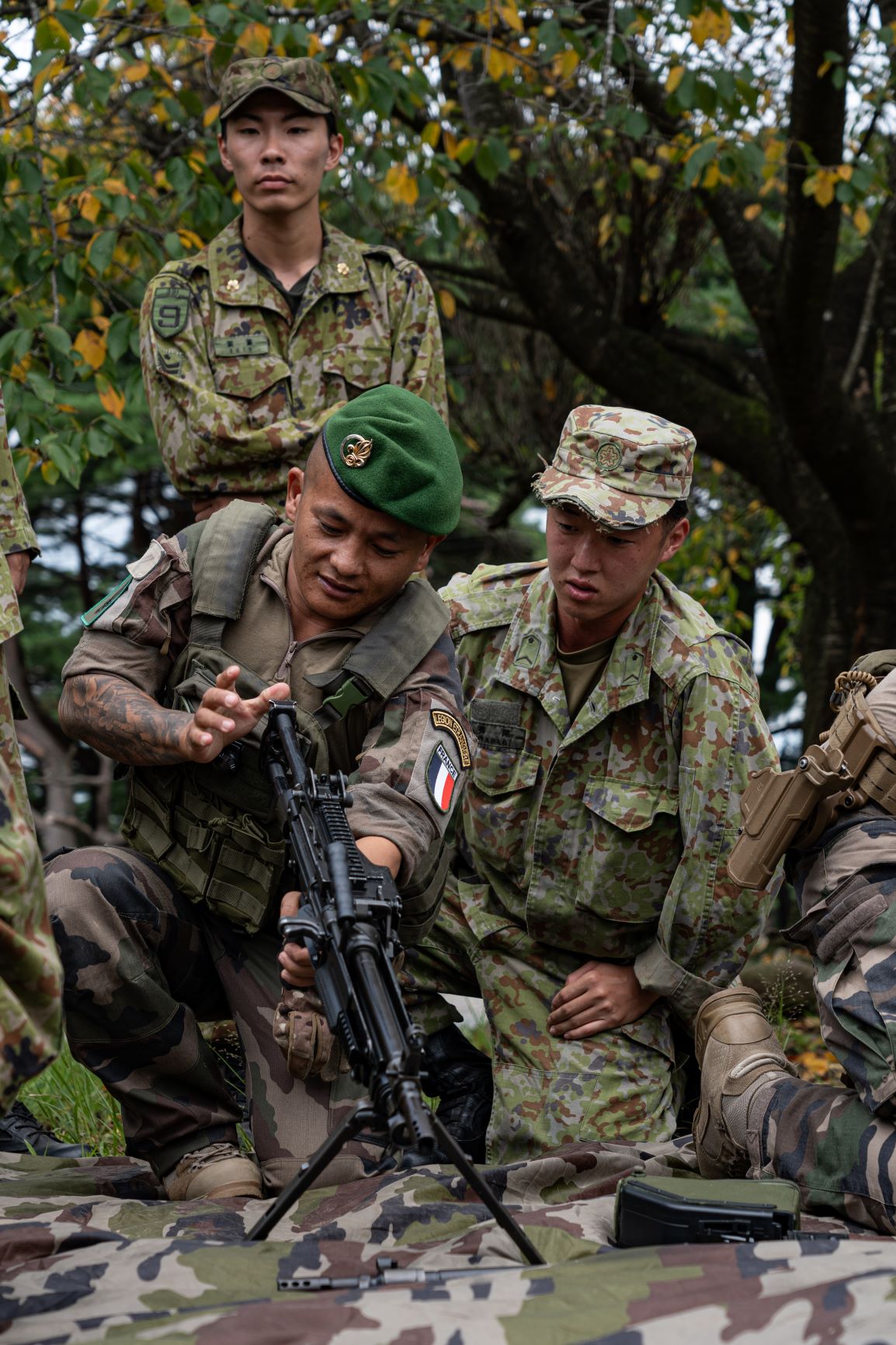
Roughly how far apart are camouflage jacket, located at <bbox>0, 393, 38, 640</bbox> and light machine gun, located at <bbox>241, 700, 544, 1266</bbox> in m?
0.65

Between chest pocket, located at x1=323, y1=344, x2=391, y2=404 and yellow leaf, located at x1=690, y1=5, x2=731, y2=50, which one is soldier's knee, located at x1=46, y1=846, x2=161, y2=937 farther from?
yellow leaf, located at x1=690, y1=5, x2=731, y2=50

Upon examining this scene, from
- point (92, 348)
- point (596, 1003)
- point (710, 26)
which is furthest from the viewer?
point (710, 26)

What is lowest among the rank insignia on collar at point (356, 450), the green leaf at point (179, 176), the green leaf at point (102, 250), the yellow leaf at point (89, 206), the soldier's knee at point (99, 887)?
the soldier's knee at point (99, 887)

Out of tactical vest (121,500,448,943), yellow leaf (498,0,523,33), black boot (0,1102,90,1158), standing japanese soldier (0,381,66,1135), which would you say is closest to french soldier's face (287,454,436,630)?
tactical vest (121,500,448,943)

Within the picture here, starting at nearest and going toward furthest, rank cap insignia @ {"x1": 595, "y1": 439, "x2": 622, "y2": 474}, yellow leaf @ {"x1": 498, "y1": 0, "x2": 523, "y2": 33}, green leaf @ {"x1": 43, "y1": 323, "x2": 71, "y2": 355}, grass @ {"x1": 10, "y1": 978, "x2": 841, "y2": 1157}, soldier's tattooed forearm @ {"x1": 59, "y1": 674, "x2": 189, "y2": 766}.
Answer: soldier's tattooed forearm @ {"x1": 59, "y1": 674, "x2": 189, "y2": 766}, cap insignia @ {"x1": 595, "y1": 439, "x2": 622, "y2": 474}, grass @ {"x1": 10, "y1": 978, "x2": 841, "y2": 1157}, green leaf @ {"x1": 43, "y1": 323, "x2": 71, "y2": 355}, yellow leaf @ {"x1": 498, "y1": 0, "x2": 523, "y2": 33}

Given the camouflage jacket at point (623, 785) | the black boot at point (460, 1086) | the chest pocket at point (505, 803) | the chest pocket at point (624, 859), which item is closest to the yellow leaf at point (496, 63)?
the camouflage jacket at point (623, 785)

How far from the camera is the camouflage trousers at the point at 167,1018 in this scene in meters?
3.37

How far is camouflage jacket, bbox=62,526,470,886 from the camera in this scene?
3.35 m

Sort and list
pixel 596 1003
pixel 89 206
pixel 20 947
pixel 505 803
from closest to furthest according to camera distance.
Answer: pixel 20 947, pixel 596 1003, pixel 505 803, pixel 89 206

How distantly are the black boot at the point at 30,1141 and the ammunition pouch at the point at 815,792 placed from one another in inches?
73.3


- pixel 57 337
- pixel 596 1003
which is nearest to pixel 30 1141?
pixel 596 1003

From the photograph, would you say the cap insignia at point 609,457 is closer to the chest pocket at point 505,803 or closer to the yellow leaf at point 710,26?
the chest pocket at point 505,803

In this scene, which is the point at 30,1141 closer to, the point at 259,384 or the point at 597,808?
the point at 597,808

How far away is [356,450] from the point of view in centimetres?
335
